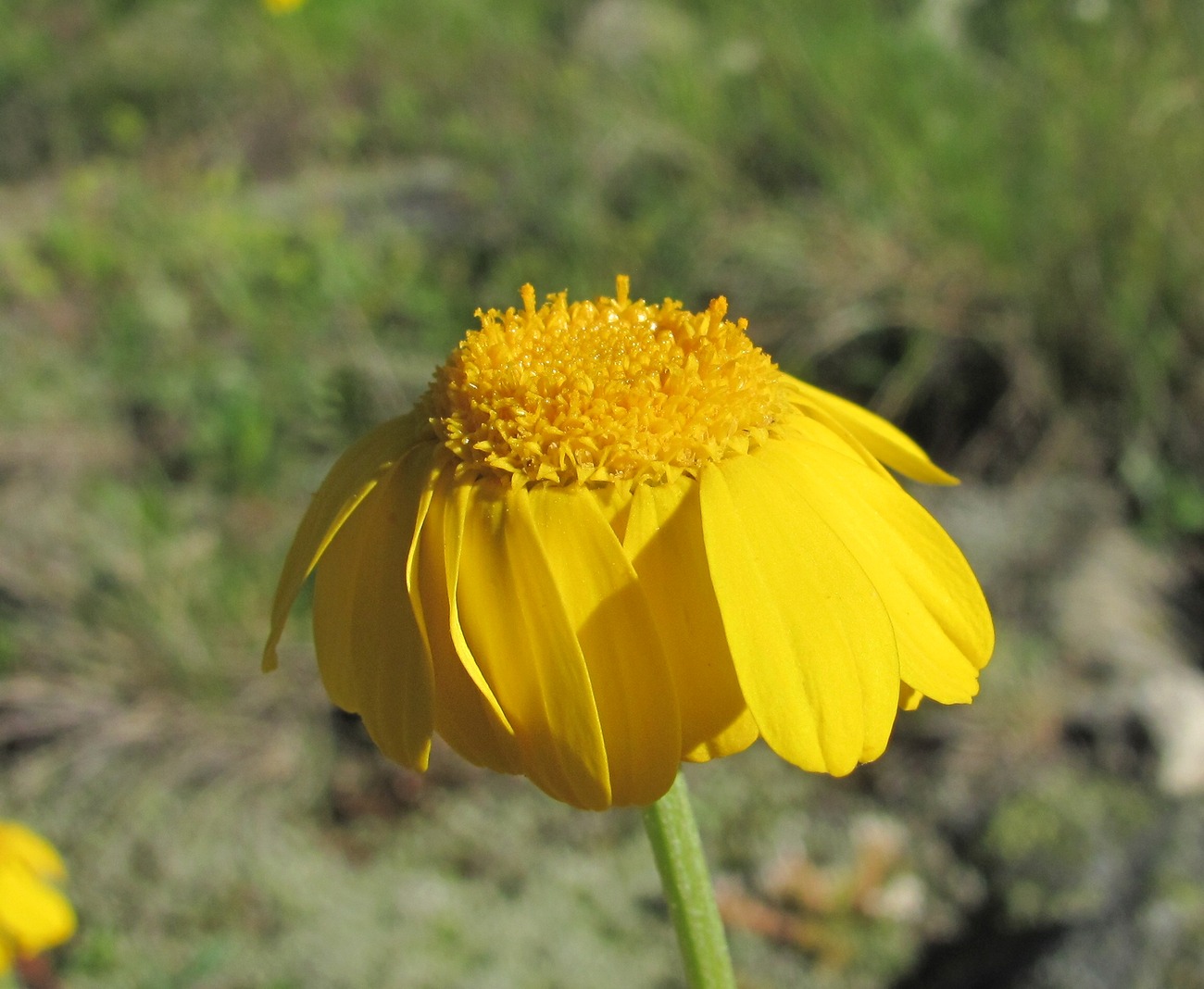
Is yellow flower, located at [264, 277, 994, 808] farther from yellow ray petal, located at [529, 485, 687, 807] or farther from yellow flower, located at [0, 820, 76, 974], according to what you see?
yellow flower, located at [0, 820, 76, 974]

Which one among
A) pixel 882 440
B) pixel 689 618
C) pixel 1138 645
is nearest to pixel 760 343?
pixel 1138 645

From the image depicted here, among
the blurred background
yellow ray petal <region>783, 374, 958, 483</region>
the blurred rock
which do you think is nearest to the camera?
yellow ray petal <region>783, 374, 958, 483</region>

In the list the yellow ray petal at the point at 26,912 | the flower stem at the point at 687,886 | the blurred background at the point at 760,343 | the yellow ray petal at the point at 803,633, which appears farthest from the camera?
the blurred background at the point at 760,343

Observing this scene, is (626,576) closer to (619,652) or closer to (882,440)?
(619,652)

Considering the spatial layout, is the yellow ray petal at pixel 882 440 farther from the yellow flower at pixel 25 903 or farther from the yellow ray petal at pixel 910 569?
the yellow flower at pixel 25 903

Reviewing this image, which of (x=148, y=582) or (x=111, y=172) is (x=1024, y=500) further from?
(x=111, y=172)

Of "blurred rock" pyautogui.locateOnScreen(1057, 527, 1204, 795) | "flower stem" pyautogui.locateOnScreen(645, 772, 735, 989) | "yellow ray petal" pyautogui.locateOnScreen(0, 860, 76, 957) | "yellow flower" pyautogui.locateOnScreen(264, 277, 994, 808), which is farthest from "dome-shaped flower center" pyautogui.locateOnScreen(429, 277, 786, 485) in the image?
"blurred rock" pyautogui.locateOnScreen(1057, 527, 1204, 795)

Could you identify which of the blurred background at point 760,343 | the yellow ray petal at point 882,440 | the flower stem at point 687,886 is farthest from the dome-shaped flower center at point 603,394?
the blurred background at point 760,343
